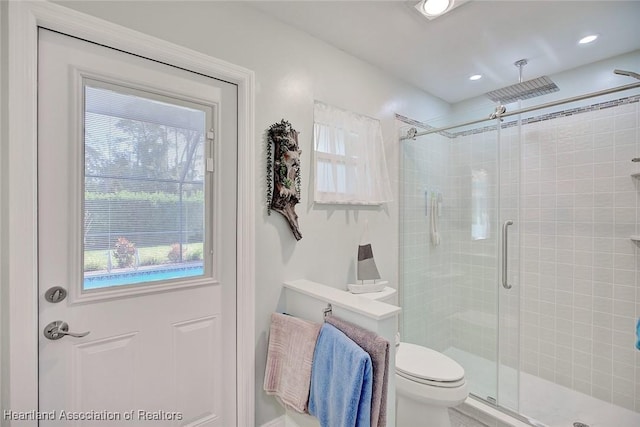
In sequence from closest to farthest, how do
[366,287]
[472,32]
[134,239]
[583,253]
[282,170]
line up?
[134,239]
[282,170]
[472,32]
[366,287]
[583,253]

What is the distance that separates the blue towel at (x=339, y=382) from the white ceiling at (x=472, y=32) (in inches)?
66.8

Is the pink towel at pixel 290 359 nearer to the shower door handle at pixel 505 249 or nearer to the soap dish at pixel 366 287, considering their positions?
the soap dish at pixel 366 287

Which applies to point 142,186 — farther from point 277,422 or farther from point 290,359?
point 277,422

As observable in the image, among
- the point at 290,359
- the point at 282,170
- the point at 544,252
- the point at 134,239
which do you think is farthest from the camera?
the point at 544,252

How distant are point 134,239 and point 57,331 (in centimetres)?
43

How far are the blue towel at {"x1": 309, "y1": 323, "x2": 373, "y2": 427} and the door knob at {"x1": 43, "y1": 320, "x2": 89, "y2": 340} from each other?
1.00 meters

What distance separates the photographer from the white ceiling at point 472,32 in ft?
5.44

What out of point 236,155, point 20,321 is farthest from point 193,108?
point 20,321

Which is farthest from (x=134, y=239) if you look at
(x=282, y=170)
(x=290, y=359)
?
(x=290, y=359)

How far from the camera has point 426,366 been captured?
173cm

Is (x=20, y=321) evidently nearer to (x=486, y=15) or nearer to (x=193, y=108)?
(x=193, y=108)

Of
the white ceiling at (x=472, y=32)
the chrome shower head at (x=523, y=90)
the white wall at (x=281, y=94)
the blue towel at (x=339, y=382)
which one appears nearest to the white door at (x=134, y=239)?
the white wall at (x=281, y=94)

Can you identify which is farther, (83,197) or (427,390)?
(427,390)

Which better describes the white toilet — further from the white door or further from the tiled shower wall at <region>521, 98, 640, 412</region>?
the tiled shower wall at <region>521, 98, 640, 412</region>
